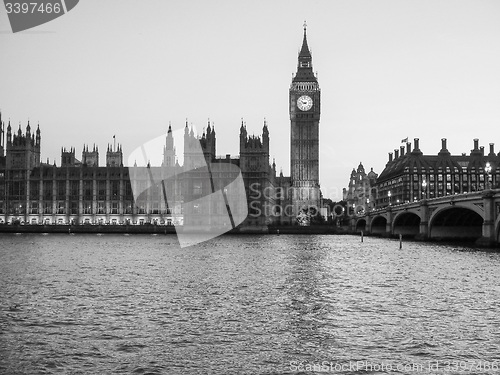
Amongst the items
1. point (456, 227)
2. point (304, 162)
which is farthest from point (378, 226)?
point (304, 162)

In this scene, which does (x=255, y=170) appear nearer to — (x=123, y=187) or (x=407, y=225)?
(x=123, y=187)

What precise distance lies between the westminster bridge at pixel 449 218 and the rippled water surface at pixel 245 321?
2264cm

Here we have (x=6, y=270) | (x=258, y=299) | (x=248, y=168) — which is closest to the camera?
(x=258, y=299)

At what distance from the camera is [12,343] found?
746 inches

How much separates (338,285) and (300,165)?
15270 centimetres

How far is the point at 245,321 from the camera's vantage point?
22.7m

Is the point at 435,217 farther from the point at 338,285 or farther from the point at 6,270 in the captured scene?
the point at 6,270

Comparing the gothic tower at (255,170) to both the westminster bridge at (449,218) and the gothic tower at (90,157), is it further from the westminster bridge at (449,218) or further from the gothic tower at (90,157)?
the gothic tower at (90,157)

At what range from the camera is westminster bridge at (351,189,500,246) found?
204 feet

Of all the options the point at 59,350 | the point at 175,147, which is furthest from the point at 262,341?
the point at 175,147

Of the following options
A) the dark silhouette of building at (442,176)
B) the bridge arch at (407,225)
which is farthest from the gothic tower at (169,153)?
the bridge arch at (407,225)

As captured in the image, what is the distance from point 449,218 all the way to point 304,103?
113487 mm

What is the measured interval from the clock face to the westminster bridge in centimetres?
5939

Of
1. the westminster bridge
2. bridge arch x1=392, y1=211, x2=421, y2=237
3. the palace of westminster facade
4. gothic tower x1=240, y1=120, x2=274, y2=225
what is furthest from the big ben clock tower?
bridge arch x1=392, y1=211, x2=421, y2=237
